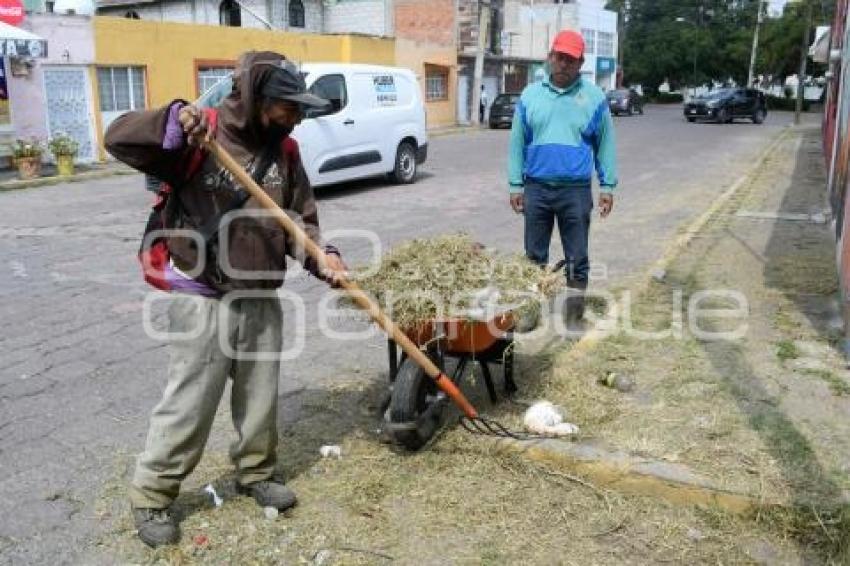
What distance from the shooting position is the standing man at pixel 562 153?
16.3 feet

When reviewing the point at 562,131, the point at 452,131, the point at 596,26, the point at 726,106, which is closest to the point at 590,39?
the point at 596,26

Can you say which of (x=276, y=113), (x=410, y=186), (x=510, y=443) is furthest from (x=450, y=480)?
(x=410, y=186)

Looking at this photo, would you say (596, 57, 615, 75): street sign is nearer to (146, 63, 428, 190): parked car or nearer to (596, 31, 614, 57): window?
(596, 31, 614, 57): window

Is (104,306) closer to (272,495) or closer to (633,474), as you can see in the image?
(272,495)

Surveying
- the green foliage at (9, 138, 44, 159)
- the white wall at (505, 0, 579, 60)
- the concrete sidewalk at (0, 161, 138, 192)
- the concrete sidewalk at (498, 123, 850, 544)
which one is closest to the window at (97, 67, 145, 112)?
the concrete sidewalk at (0, 161, 138, 192)

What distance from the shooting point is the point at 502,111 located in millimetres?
30000

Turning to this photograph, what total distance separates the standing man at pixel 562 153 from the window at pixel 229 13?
2992cm

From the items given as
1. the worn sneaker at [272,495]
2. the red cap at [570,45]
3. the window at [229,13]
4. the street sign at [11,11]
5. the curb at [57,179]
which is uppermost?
the window at [229,13]

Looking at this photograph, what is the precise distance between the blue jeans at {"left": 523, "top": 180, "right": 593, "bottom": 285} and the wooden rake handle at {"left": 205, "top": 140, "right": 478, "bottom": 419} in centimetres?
178

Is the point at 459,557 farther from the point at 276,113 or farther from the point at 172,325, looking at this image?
the point at 276,113

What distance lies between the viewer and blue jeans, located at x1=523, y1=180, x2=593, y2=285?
5121 mm

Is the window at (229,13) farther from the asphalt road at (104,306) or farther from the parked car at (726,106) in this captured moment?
the parked car at (726,106)

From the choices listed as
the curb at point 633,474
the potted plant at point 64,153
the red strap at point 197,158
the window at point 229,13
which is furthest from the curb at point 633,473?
the window at point 229,13

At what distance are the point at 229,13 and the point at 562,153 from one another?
3054cm
